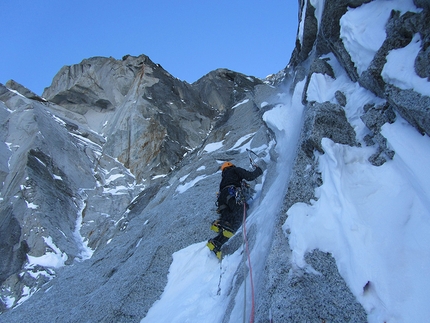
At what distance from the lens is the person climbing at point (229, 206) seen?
7.59 meters

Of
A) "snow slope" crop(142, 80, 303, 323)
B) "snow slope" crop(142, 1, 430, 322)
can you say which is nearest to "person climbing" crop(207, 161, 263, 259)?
"snow slope" crop(142, 80, 303, 323)

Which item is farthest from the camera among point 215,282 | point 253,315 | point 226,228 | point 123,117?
point 123,117

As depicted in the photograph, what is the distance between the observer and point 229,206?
814 centimetres

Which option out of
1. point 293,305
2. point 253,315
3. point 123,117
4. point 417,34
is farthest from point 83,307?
point 123,117

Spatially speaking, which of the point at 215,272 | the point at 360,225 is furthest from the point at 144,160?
the point at 360,225

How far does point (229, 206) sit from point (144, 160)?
79.5ft

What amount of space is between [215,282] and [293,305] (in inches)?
111

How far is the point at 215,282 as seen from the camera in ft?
22.0

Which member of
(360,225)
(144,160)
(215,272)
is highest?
(144,160)

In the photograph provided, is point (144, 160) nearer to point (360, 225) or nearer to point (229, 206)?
point (229, 206)

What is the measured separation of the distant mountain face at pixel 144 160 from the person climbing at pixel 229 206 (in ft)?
3.30

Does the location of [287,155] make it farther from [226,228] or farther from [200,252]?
[200,252]

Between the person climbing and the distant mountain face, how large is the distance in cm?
101

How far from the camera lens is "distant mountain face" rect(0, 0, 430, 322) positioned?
5.86 metres
